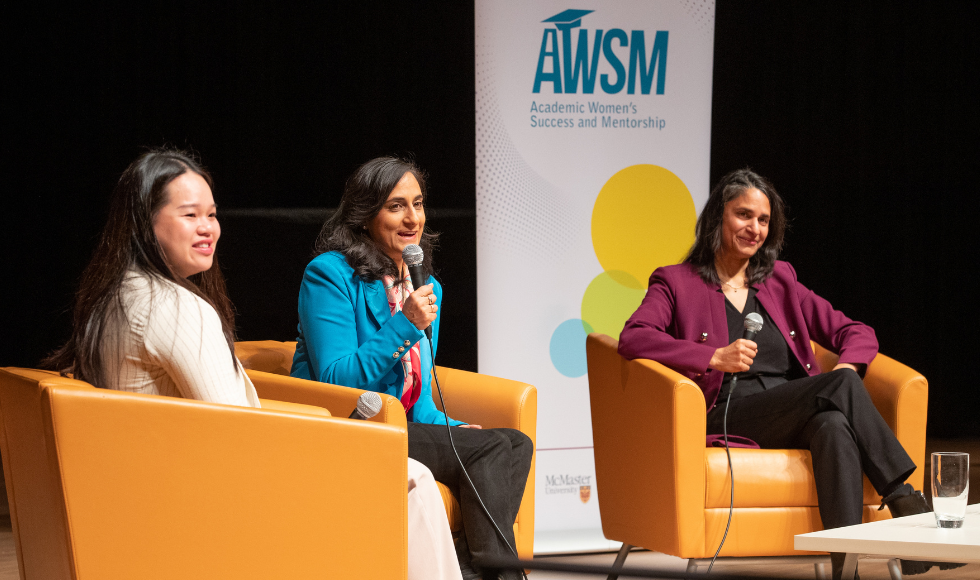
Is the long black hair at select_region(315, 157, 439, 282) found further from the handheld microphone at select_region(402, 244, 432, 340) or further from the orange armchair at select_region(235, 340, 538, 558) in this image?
the orange armchair at select_region(235, 340, 538, 558)

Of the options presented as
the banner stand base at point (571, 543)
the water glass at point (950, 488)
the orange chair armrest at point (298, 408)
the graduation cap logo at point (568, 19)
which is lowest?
the banner stand base at point (571, 543)

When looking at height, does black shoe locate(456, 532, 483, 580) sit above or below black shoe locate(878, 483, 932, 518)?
below

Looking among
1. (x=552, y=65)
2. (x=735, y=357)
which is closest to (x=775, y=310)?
(x=735, y=357)

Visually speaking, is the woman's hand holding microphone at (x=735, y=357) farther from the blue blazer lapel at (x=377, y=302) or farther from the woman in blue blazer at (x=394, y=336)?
the blue blazer lapel at (x=377, y=302)

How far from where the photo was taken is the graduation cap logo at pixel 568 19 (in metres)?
3.45

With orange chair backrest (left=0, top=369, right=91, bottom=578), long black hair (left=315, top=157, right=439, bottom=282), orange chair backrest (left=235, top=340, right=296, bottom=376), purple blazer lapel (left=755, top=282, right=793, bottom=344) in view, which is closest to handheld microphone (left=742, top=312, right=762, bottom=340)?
purple blazer lapel (left=755, top=282, right=793, bottom=344)

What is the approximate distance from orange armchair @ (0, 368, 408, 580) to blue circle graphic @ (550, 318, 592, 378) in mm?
1865

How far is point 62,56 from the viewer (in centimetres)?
430

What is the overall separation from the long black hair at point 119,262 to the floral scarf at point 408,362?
87 centimetres

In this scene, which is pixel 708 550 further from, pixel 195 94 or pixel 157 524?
pixel 195 94

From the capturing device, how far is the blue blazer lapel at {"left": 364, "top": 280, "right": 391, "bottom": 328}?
250cm

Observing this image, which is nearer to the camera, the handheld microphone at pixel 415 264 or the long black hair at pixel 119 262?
the long black hair at pixel 119 262

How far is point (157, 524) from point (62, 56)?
3505 millimetres

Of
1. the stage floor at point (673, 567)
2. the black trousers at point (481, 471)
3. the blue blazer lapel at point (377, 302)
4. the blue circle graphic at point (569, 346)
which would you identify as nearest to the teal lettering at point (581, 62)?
the blue circle graphic at point (569, 346)
